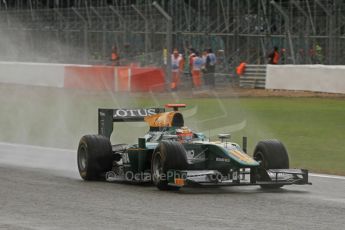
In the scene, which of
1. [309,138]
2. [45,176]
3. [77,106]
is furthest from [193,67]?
[45,176]

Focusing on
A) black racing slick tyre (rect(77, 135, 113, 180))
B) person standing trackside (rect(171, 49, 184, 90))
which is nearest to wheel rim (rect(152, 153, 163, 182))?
black racing slick tyre (rect(77, 135, 113, 180))

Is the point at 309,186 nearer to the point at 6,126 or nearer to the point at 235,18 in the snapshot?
the point at 6,126

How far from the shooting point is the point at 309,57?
37.9m

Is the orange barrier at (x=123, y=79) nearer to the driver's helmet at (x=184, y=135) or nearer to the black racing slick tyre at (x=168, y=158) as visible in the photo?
the driver's helmet at (x=184, y=135)

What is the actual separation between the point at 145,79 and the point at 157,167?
24.6 m

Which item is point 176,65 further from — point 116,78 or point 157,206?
point 157,206

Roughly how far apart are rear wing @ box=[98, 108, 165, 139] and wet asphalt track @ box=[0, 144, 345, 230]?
821 mm

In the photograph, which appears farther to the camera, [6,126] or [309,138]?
[6,126]

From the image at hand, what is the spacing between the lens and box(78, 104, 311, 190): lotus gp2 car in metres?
12.8

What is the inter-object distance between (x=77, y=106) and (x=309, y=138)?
9.87m

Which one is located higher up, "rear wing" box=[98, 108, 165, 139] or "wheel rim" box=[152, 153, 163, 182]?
"rear wing" box=[98, 108, 165, 139]

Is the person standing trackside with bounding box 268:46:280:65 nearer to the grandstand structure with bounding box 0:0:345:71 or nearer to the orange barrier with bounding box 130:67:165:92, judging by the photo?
the grandstand structure with bounding box 0:0:345:71

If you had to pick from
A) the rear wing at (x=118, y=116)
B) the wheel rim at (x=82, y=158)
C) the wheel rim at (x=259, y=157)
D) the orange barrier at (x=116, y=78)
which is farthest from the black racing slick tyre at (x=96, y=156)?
the orange barrier at (x=116, y=78)

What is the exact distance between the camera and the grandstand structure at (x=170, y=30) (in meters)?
37.6
